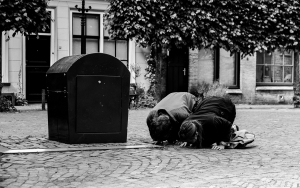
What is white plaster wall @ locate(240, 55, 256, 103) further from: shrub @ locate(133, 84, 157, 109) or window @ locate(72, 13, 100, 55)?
window @ locate(72, 13, 100, 55)

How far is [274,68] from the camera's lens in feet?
83.3

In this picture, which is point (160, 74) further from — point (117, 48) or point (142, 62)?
point (117, 48)

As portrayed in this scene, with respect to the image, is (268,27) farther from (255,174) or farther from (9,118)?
(255,174)

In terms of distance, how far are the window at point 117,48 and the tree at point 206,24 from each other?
A: 186cm

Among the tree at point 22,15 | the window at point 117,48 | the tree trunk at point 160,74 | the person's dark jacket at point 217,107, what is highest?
the tree at point 22,15

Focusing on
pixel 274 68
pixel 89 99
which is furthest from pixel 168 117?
pixel 274 68

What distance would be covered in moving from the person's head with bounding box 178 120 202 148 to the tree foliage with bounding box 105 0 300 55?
11.2 metres

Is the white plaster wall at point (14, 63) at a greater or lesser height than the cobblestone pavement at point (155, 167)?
greater

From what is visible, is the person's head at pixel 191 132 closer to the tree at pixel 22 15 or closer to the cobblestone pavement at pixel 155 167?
the cobblestone pavement at pixel 155 167

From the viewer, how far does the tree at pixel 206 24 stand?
19000 millimetres

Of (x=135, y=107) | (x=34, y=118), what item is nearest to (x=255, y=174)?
(x=34, y=118)

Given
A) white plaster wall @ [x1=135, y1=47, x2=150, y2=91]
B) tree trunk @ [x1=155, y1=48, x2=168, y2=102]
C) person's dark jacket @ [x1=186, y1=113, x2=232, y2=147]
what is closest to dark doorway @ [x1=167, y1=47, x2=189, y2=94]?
white plaster wall @ [x1=135, y1=47, x2=150, y2=91]

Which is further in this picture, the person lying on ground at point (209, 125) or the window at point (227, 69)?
the window at point (227, 69)

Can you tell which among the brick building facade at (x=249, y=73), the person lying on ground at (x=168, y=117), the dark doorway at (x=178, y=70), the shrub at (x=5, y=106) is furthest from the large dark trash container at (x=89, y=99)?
the brick building facade at (x=249, y=73)
